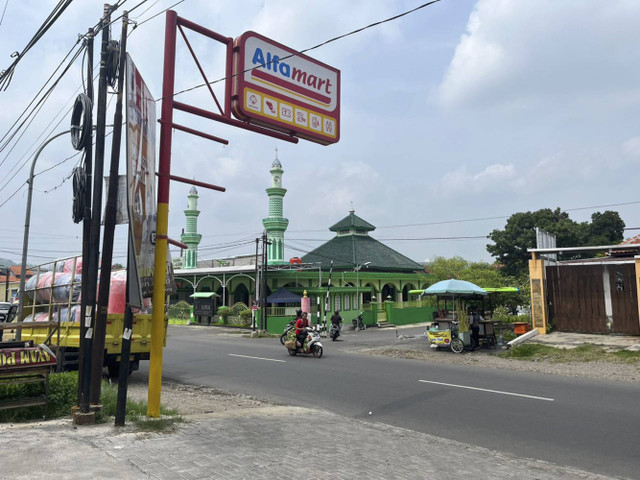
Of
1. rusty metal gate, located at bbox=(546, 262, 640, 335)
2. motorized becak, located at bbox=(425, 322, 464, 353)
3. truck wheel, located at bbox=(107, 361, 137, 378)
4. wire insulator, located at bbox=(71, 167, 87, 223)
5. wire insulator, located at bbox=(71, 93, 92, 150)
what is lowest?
truck wheel, located at bbox=(107, 361, 137, 378)

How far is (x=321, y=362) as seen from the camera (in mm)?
15711

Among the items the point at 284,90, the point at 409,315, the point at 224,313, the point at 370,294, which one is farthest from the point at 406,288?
the point at 284,90

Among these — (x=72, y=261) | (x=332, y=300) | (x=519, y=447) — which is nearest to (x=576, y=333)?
(x=519, y=447)

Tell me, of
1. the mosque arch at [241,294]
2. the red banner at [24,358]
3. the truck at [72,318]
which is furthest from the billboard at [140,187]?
the mosque arch at [241,294]

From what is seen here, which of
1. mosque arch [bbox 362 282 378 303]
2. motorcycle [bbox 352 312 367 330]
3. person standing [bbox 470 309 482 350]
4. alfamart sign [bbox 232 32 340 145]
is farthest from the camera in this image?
mosque arch [bbox 362 282 378 303]

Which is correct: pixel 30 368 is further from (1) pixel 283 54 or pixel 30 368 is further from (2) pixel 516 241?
(2) pixel 516 241

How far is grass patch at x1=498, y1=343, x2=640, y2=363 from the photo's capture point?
14891 millimetres

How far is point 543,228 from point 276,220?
80.8 ft

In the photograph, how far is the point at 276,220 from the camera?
46.5 metres

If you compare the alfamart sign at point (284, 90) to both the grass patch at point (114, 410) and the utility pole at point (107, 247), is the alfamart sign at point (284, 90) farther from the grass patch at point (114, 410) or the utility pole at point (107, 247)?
the grass patch at point (114, 410)

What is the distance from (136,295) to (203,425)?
2040 millimetres

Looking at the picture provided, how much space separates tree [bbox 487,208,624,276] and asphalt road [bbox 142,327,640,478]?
112 feet

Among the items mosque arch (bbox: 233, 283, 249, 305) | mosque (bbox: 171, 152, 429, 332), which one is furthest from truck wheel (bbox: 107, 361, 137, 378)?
mosque arch (bbox: 233, 283, 249, 305)

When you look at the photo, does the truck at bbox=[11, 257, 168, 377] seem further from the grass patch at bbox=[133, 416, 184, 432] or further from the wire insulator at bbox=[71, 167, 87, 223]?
the grass patch at bbox=[133, 416, 184, 432]
